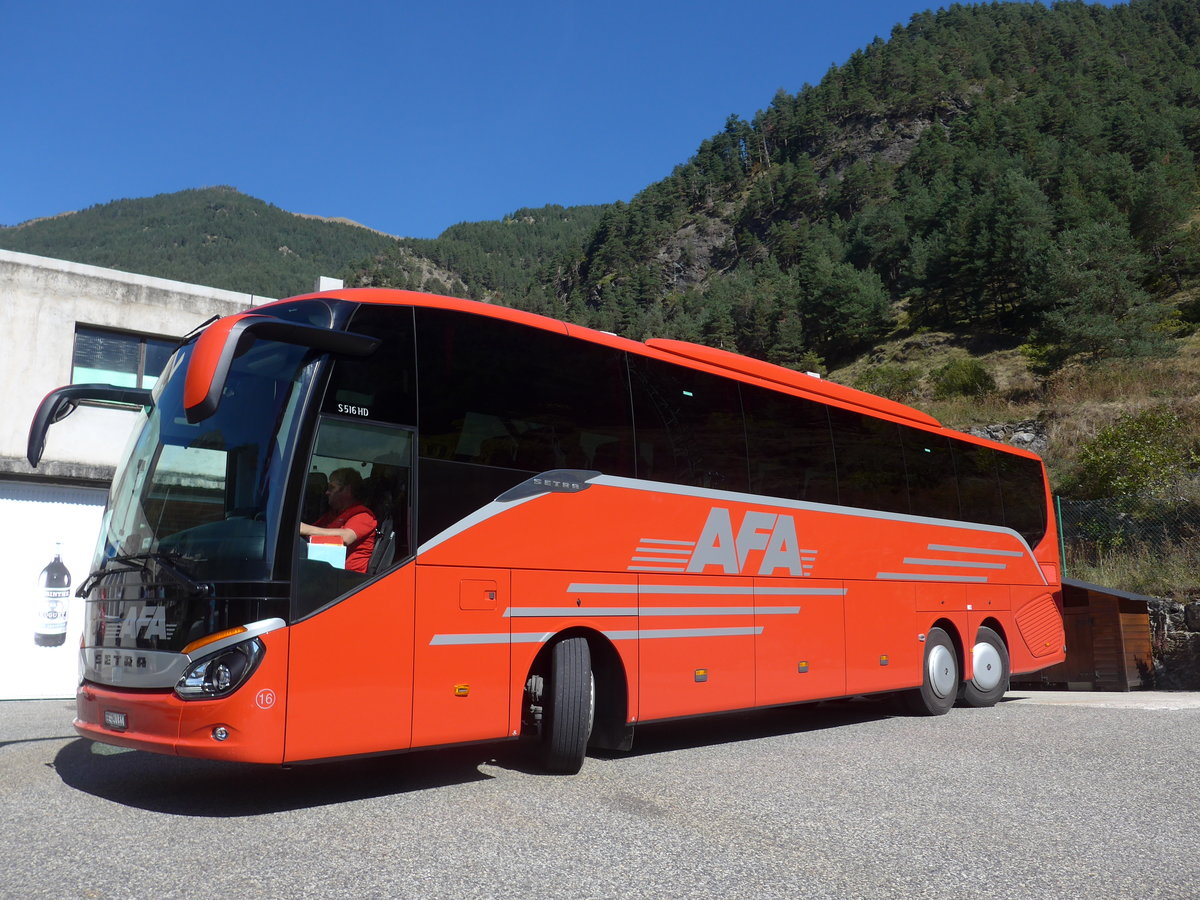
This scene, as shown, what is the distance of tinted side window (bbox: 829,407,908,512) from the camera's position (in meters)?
10.0

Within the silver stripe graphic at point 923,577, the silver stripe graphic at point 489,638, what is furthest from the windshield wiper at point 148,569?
the silver stripe graphic at point 923,577

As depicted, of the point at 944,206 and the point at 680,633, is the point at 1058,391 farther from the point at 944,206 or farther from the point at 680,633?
the point at 944,206

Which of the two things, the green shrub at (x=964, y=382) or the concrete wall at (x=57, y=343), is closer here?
the concrete wall at (x=57, y=343)

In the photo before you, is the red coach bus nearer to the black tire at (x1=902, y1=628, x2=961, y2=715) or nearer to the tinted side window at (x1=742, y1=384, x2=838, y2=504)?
the tinted side window at (x1=742, y1=384, x2=838, y2=504)

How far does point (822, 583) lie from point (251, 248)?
168223mm

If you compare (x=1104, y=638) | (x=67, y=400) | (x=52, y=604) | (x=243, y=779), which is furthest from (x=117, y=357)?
(x=1104, y=638)

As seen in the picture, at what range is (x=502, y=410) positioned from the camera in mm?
6750

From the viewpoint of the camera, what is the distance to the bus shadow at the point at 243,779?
5.88 meters

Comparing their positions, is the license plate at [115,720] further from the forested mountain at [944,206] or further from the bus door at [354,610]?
the forested mountain at [944,206]

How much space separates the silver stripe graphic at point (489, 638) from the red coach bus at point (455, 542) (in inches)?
0.7

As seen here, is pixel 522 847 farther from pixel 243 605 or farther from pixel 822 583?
pixel 822 583

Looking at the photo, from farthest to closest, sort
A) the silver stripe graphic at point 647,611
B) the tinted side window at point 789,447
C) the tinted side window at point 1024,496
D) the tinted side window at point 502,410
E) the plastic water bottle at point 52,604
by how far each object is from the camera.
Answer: the plastic water bottle at point 52,604 < the tinted side window at point 1024,496 < the tinted side window at point 789,447 < the silver stripe graphic at point 647,611 < the tinted side window at point 502,410

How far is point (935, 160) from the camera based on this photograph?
3529 inches

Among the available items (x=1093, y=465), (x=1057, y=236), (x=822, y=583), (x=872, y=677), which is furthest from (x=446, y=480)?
(x=1057, y=236)
